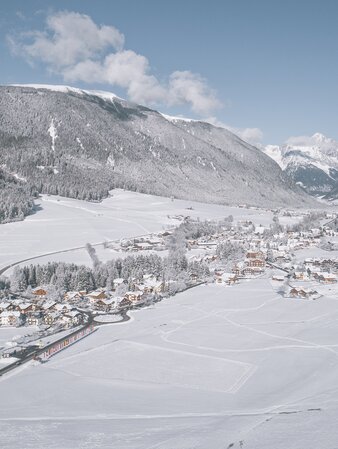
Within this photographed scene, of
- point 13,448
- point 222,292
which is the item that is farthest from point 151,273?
point 13,448

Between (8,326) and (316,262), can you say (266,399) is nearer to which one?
(8,326)

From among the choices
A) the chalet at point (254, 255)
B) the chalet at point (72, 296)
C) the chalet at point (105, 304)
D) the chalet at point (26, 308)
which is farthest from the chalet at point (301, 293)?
the chalet at point (26, 308)

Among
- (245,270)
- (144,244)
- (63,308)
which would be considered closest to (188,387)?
(63,308)

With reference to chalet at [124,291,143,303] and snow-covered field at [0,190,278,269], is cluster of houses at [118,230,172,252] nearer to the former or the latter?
snow-covered field at [0,190,278,269]

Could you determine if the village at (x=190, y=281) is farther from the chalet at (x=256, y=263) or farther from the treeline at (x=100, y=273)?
the treeline at (x=100, y=273)

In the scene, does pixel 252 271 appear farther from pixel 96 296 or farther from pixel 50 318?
pixel 50 318

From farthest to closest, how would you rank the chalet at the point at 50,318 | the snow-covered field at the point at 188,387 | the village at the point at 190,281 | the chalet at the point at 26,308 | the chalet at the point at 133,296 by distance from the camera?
the chalet at the point at 133,296
the chalet at the point at 26,308
the village at the point at 190,281
the chalet at the point at 50,318
the snow-covered field at the point at 188,387

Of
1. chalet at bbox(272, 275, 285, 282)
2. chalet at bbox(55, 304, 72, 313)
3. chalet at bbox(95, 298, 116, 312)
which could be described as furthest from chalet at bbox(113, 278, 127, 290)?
chalet at bbox(272, 275, 285, 282)
